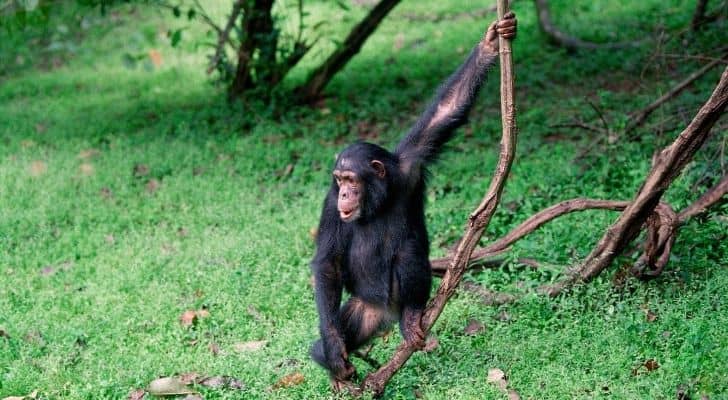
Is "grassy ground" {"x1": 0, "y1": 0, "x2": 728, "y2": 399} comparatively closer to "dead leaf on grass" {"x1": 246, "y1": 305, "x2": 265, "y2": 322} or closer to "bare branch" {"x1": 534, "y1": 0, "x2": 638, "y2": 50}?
"dead leaf on grass" {"x1": 246, "y1": 305, "x2": 265, "y2": 322}

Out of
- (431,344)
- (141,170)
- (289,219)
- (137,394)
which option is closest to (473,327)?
(431,344)

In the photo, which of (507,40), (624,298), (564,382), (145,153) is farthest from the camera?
(145,153)

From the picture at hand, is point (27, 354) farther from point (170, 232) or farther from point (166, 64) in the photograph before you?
point (166, 64)

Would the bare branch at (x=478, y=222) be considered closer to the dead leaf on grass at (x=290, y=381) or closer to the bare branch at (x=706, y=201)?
the dead leaf on grass at (x=290, y=381)

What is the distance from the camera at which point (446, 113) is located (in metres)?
4.65

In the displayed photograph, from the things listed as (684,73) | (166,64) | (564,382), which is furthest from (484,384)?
(166,64)

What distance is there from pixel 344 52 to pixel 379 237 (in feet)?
16.1

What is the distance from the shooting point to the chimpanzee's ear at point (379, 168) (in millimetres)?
4539

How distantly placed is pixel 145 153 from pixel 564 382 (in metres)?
5.18

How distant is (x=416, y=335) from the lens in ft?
14.8

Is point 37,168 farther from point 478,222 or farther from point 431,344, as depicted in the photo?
point 478,222

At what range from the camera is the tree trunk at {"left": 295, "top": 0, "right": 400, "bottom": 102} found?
9195 millimetres

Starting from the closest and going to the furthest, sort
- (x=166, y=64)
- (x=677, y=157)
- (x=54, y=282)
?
(x=677, y=157) → (x=54, y=282) → (x=166, y=64)

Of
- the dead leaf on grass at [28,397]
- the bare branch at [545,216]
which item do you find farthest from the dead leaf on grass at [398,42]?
the dead leaf on grass at [28,397]
